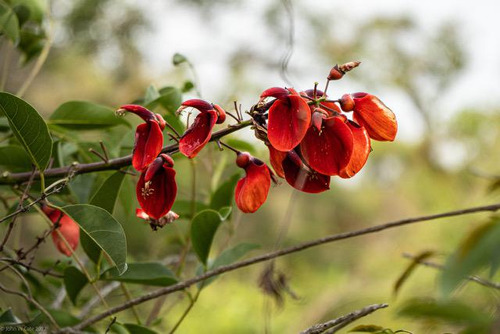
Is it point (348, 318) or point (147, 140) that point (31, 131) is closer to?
point (147, 140)

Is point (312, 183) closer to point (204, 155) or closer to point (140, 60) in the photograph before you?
point (204, 155)

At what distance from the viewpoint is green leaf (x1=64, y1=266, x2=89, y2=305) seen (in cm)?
43

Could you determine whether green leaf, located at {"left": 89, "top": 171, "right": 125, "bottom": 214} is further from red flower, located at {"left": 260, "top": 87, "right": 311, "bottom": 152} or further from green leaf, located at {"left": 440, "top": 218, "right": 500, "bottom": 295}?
green leaf, located at {"left": 440, "top": 218, "right": 500, "bottom": 295}

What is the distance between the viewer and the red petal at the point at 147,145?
32cm

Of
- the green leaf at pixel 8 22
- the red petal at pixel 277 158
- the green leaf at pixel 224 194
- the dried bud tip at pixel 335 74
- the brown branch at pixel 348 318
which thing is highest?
the green leaf at pixel 8 22

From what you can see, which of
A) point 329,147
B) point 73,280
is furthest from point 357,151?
point 73,280

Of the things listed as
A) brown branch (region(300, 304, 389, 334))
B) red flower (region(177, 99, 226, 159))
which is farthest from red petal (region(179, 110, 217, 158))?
brown branch (region(300, 304, 389, 334))

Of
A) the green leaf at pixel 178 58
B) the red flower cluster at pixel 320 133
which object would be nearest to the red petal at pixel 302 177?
the red flower cluster at pixel 320 133

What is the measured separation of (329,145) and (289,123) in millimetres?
25

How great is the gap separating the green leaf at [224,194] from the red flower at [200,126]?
174 millimetres

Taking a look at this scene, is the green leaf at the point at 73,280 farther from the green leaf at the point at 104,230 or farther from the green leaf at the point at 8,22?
the green leaf at the point at 8,22

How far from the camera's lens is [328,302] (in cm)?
192

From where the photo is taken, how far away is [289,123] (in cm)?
32

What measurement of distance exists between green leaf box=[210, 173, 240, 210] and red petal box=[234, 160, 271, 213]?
6.3 inches
